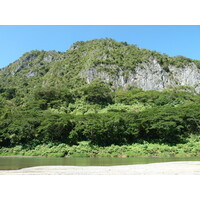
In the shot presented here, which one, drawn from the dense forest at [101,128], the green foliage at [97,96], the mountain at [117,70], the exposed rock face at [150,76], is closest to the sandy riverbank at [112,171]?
the dense forest at [101,128]

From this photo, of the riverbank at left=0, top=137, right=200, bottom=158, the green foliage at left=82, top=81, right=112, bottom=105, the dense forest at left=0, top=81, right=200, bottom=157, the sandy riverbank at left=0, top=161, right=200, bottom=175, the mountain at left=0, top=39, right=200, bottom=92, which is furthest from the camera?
the mountain at left=0, top=39, right=200, bottom=92

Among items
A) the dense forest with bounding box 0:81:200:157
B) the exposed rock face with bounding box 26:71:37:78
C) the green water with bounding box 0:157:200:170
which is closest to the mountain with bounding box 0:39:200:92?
the exposed rock face with bounding box 26:71:37:78

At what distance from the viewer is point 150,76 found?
115m

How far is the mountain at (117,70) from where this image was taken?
368 feet

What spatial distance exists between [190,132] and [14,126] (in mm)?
42243

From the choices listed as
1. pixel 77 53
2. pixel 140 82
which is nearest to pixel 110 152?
pixel 140 82

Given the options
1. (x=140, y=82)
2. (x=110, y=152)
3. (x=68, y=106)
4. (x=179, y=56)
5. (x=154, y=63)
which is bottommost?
(x=110, y=152)

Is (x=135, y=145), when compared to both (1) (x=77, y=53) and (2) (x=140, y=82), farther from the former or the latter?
(1) (x=77, y=53)

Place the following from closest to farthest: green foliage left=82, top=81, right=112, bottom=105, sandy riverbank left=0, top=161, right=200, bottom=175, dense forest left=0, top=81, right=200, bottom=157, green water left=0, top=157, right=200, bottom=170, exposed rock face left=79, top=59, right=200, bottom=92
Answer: sandy riverbank left=0, top=161, right=200, bottom=175 → green water left=0, top=157, right=200, bottom=170 → dense forest left=0, top=81, right=200, bottom=157 → green foliage left=82, top=81, right=112, bottom=105 → exposed rock face left=79, top=59, right=200, bottom=92

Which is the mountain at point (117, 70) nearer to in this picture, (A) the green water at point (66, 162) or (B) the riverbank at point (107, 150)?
(B) the riverbank at point (107, 150)

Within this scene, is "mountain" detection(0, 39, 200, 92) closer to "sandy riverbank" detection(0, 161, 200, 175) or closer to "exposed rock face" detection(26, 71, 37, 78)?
"exposed rock face" detection(26, 71, 37, 78)

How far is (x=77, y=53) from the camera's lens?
145 metres

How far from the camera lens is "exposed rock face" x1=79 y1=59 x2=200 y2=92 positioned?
11169 cm

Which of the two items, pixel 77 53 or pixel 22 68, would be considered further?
pixel 22 68
